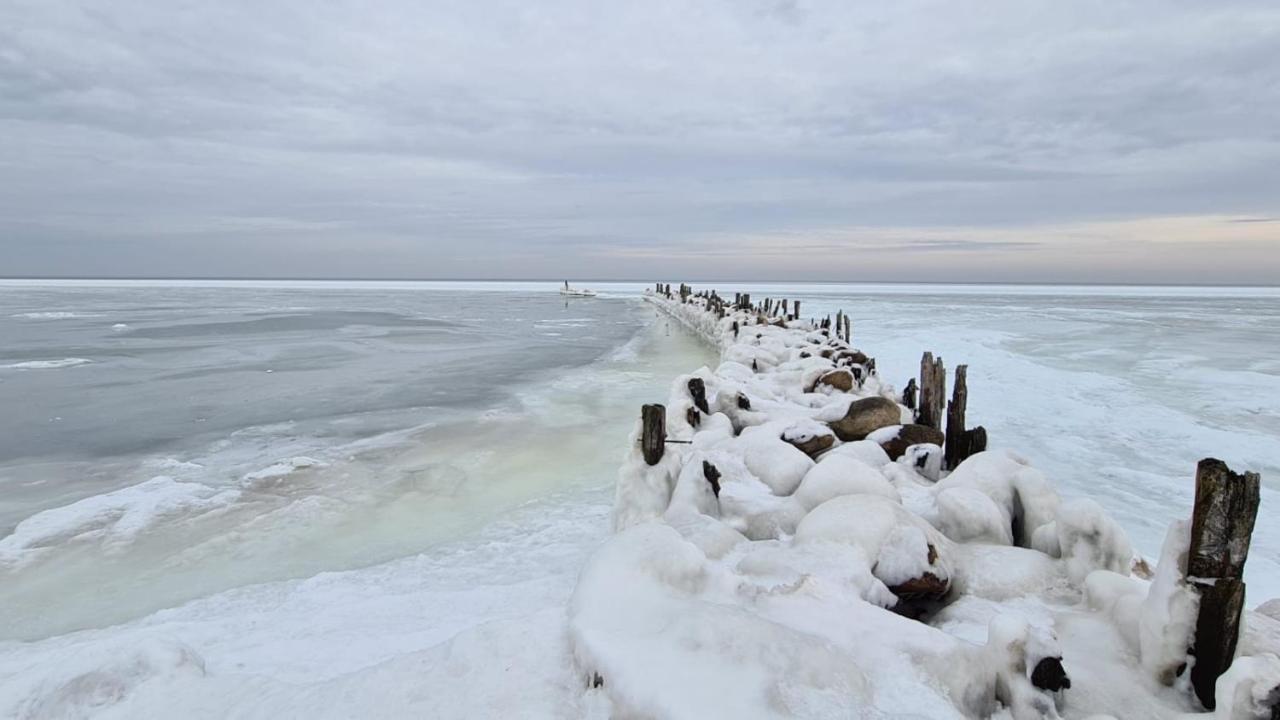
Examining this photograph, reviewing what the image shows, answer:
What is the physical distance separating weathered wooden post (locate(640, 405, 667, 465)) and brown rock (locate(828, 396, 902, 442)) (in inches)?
90.3

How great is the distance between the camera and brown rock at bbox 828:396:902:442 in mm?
6320

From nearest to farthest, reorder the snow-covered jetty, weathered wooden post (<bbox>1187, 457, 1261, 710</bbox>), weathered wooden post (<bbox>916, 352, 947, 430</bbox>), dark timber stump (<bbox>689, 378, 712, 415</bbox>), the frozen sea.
→ the snow-covered jetty, weathered wooden post (<bbox>1187, 457, 1261, 710</bbox>), the frozen sea, dark timber stump (<bbox>689, 378, 712, 415</bbox>), weathered wooden post (<bbox>916, 352, 947, 430</bbox>)

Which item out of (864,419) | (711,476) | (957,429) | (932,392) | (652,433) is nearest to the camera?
(711,476)

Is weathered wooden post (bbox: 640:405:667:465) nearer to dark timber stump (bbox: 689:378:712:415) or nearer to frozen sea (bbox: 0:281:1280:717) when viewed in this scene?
frozen sea (bbox: 0:281:1280:717)

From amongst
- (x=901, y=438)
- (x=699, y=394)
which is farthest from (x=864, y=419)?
(x=699, y=394)

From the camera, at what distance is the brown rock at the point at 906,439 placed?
573 centimetres

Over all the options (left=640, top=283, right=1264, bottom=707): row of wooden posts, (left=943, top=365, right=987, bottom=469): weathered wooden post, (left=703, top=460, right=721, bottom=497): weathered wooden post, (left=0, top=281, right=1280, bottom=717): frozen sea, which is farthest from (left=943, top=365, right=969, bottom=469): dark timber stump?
(left=640, top=283, right=1264, bottom=707): row of wooden posts

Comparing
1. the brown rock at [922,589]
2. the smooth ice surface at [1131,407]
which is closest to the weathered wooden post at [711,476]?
the brown rock at [922,589]

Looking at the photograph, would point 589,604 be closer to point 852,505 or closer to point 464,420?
point 852,505

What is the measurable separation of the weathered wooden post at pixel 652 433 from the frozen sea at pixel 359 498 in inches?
35.4

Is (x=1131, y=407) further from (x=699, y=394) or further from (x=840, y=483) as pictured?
(x=840, y=483)

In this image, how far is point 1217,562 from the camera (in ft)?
8.47

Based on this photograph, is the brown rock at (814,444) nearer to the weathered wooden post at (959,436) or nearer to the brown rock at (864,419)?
the brown rock at (864,419)

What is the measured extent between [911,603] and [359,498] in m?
4.72
